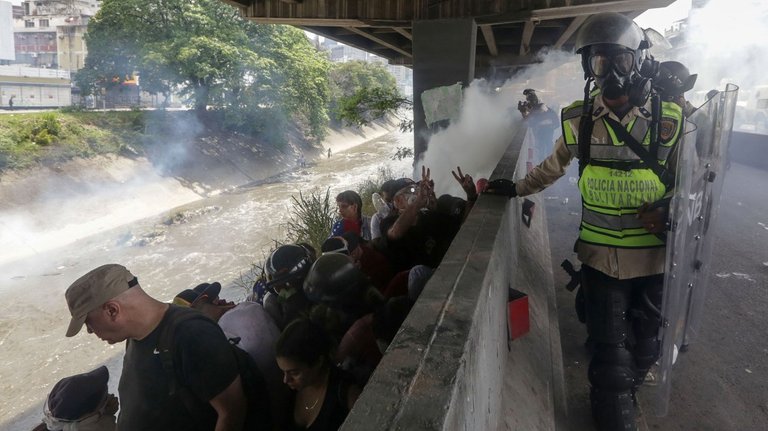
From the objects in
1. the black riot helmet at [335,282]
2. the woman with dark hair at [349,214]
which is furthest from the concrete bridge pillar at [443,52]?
the black riot helmet at [335,282]

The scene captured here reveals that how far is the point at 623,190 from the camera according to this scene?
2.52m

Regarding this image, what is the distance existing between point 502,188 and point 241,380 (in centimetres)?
215

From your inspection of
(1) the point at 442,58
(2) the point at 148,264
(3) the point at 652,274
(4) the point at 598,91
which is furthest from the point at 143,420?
(2) the point at 148,264

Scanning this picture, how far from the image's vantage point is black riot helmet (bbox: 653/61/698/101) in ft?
10.7

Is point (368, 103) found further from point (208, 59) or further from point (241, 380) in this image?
point (208, 59)

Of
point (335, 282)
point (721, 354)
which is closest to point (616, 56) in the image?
point (335, 282)

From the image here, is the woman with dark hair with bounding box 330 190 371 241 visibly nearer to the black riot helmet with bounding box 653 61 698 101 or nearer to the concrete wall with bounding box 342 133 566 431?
the concrete wall with bounding box 342 133 566 431

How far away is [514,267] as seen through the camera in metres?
3.58

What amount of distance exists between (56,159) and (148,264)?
7.38 m

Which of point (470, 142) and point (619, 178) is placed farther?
point (470, 142)

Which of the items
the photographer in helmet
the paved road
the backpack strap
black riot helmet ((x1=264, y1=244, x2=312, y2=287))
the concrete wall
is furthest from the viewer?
the photographer in helmet

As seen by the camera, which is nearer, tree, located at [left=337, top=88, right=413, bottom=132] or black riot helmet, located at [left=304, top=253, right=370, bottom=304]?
black riot helmet, located at [left=304, top=253, right=370, bottom=304]

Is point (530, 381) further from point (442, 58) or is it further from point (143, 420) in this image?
point (442, 58)

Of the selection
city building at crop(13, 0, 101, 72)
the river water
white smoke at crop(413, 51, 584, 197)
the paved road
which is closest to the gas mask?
the paved road
